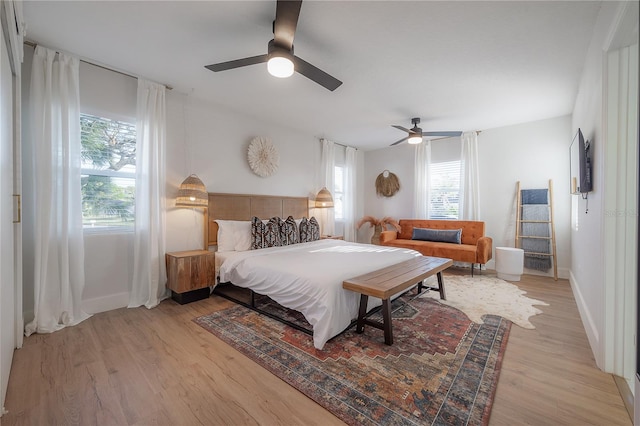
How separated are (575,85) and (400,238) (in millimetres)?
3535

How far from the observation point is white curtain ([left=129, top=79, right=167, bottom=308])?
121 inches

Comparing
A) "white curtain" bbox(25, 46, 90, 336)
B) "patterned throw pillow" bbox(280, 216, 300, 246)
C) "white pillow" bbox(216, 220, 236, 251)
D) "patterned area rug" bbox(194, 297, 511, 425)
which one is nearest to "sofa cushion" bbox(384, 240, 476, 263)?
"patterned area rug" bbox(194, 297, 511, 425)

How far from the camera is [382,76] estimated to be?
2994 mm

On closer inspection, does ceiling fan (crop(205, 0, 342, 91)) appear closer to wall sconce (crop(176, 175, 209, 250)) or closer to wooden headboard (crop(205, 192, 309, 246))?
wall sconce (crop(176, 175, 209, 250))

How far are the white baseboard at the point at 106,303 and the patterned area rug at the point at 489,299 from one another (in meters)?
3.69

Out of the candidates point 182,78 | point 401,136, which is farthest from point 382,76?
point 401,136

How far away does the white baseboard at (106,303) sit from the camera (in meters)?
2.82

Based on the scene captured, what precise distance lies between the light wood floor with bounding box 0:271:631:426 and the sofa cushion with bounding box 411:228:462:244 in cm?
239

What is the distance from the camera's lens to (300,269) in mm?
2545

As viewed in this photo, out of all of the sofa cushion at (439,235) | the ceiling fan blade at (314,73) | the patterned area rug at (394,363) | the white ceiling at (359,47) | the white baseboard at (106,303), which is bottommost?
the patterned area rug at (394,363)

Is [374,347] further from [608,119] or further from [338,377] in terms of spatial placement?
[608,119]

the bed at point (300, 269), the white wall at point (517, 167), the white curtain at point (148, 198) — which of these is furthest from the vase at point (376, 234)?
the white curtain at point (148, 198)

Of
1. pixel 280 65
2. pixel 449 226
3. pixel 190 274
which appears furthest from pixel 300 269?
pixel 449 226

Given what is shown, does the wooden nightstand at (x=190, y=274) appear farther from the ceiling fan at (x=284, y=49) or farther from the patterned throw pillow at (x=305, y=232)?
the ceiling fan at (x=284, y=49)
